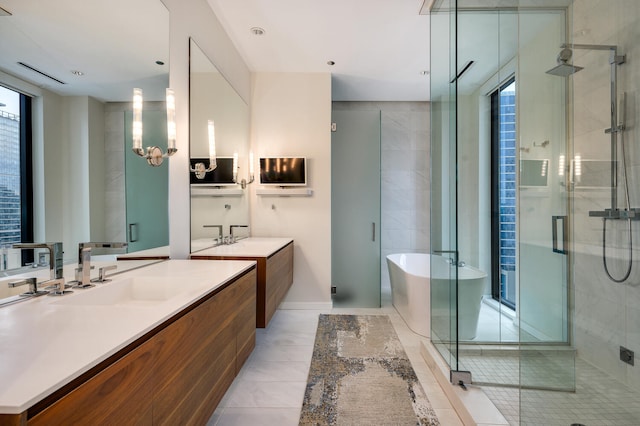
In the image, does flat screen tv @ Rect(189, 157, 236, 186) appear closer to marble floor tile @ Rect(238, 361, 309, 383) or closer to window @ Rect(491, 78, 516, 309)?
marble floor tile @ Rect(238, 361, 309, 383)

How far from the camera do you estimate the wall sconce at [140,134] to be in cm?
159

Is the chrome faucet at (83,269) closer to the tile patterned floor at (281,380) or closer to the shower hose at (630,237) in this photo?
the tile patterned floor at (281,380)

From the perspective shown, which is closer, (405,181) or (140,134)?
(140,134)

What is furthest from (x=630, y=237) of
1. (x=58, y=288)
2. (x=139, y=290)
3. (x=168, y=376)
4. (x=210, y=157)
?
(x=210, y=157)

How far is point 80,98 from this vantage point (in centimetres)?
130

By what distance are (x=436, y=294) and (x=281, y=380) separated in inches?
51.3

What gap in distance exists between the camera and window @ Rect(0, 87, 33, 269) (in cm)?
101

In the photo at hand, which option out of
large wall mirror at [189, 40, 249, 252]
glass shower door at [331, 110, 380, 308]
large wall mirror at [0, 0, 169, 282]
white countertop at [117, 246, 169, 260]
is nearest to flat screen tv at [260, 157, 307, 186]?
large wall mirror at [189, 40, 249, 252]

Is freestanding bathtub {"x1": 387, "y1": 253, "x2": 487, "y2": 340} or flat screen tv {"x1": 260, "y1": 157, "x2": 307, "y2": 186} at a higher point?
flat screen tv {"x1": 260, "y1": 157, "x2": 307, "y2": 186}

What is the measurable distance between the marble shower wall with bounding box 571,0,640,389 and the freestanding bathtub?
1.90 ft

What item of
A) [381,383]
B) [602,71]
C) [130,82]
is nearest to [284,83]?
[130,82]

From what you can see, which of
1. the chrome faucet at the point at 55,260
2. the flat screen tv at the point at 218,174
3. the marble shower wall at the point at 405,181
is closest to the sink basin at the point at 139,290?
the chrome faucet at the point at 55,260

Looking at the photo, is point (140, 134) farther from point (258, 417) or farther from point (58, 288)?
point (258, 417)

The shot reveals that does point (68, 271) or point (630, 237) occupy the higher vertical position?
point (630, 237)
